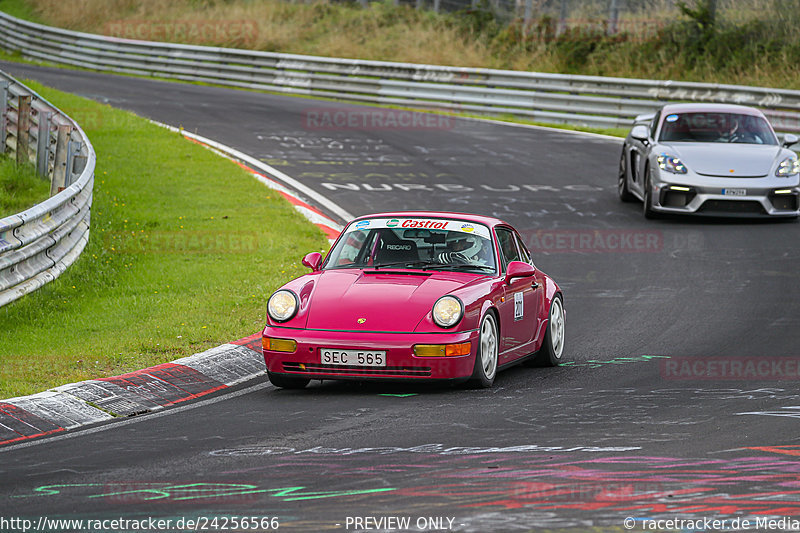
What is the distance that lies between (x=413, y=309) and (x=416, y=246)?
1130 millimetres

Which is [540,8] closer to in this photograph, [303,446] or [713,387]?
[713,387]

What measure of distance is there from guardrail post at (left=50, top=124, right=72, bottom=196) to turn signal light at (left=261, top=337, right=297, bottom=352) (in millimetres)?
6805

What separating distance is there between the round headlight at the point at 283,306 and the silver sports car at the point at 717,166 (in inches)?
372

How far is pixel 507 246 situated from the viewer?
10156 mm

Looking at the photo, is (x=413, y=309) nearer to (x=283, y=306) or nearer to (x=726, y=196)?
(x=283, y=306)

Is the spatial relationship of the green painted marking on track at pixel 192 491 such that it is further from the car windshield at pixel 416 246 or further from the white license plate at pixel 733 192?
the white license plate at pixel 733 192

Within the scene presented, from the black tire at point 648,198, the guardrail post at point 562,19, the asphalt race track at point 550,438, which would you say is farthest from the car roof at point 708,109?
the guardrail post at point 562,19

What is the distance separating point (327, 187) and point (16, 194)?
5628 millimetres

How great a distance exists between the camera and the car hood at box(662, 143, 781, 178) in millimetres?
16891

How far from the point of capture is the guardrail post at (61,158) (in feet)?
48.9

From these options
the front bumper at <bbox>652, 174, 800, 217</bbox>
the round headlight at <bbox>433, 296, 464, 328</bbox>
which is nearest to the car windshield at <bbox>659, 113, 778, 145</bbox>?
the front bumper at <bbox>652, 174, 800, 217</bbox>

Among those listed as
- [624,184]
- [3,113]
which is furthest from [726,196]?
[3,113]
